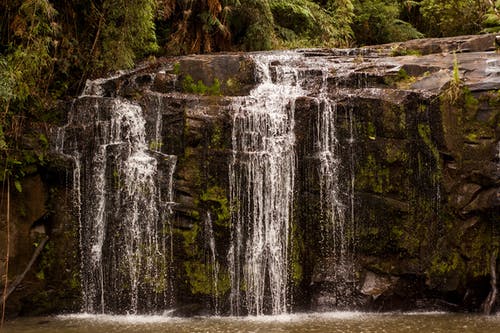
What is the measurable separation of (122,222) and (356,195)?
167 inches

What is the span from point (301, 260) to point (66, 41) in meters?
6.34

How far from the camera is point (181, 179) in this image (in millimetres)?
10320

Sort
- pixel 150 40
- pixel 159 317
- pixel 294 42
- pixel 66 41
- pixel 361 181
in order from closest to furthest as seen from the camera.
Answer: pixel 159 317 < pixel 361 181 < pixel 66 41 < pixel 150 40 < pixel 294 42

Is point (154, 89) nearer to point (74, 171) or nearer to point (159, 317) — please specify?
point (74, 171)

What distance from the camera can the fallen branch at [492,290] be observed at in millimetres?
9781

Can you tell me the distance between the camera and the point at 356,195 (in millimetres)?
10430

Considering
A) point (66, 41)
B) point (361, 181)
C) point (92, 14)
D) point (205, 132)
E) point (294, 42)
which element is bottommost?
point (361, 181)

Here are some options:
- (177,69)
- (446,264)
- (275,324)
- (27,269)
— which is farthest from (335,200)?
(27,269)

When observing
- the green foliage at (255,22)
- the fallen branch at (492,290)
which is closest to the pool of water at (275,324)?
the fallen branch at (492,290)

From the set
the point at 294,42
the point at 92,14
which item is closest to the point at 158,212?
the point at 92,14

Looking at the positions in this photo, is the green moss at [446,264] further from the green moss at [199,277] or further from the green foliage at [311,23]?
the green foliage at [311,23]

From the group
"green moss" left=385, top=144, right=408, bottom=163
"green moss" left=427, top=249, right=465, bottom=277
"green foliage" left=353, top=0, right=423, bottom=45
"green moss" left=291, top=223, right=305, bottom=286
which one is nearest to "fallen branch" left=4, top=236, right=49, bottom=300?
"green moss" left=291, top=223, right=305, bottom=286

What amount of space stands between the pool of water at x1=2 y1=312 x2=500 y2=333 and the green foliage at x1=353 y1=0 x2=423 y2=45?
1399 cm

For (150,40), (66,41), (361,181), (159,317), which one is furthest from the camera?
(150,40)
